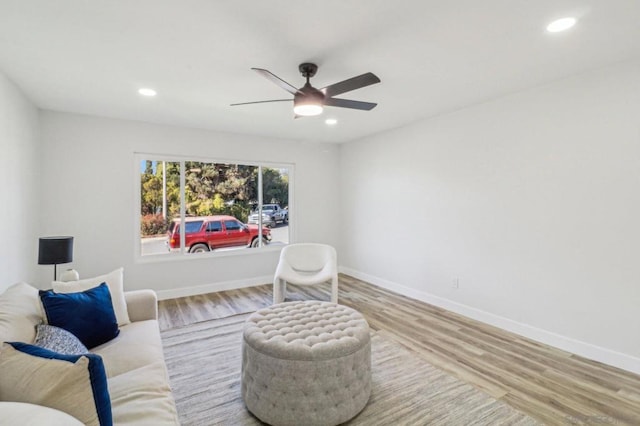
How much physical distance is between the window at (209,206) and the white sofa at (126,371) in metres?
2.44

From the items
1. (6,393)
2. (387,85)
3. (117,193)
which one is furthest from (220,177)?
(6,393)

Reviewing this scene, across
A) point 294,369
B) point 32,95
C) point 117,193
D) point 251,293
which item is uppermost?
point 32,95

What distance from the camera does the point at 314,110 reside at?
2.59 metres

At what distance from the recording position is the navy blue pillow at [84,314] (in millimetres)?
1856

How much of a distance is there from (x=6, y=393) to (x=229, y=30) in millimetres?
2171

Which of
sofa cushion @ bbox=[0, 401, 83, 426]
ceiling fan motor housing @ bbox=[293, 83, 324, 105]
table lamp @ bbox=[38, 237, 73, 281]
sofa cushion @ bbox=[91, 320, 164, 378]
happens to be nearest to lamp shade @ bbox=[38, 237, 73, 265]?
table lamp @ bbox=[38, 237, 73, 281]

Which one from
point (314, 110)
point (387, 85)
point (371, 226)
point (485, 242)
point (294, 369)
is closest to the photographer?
point (294, 369)

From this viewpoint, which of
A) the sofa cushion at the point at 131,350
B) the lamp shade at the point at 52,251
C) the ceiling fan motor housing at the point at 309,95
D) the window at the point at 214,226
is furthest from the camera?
the window at the point at 214,226

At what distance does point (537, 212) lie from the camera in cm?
314

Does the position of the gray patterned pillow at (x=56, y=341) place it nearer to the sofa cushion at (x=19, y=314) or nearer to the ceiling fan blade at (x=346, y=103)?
the sofa cushion at (x=19, y=314)

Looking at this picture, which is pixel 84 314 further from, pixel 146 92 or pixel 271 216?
pixel 271 216

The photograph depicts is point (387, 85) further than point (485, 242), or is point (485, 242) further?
point (485, 242)

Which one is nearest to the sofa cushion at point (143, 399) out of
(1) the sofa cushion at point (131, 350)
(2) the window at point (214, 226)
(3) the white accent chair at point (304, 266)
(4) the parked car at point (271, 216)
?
(1) the sofa cushion at point (131, 350)

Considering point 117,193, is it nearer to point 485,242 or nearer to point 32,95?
point 32,95
